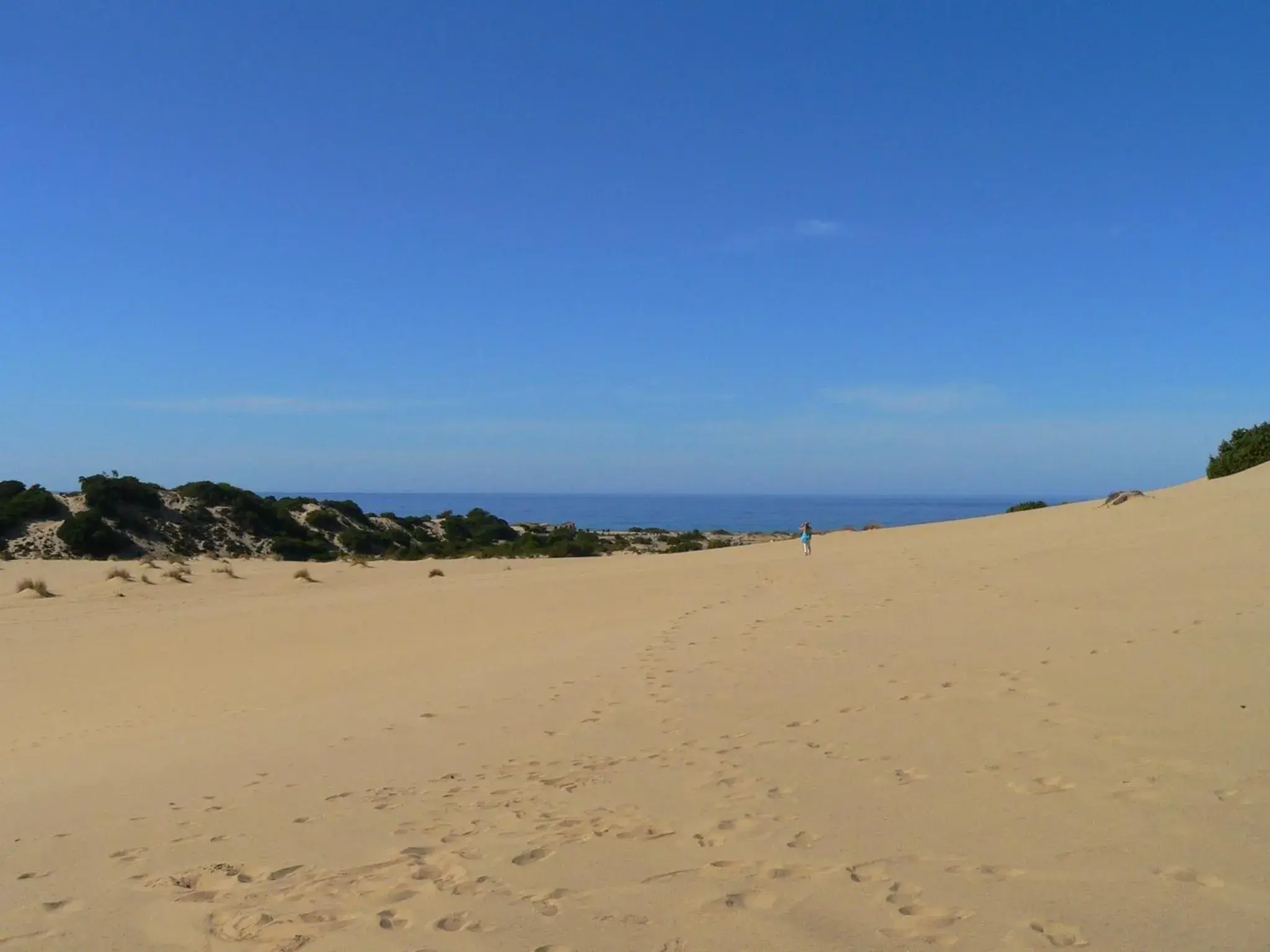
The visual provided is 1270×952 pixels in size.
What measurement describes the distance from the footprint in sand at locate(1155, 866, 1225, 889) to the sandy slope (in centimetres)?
1

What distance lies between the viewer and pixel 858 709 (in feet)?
24.2

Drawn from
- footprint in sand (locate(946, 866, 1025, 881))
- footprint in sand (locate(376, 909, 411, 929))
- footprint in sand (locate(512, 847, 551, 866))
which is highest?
footprint in sand (locate(946, 866, 1025, 881))

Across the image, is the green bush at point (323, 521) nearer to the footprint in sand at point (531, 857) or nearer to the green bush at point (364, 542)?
the green bush at point (364, 542)

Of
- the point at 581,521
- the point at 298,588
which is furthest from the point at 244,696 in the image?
the point at 581,521

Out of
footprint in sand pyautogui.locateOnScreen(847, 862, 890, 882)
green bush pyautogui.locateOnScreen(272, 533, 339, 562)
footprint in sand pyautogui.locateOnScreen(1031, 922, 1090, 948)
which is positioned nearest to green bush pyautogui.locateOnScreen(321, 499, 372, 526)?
green bush pyautogui.locateOnScreen(272, 533, 339, 562)

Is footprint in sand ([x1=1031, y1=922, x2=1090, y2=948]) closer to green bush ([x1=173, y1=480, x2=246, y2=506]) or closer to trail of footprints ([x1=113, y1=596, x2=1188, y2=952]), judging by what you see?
trail of footprints ([x1=113, y1=596, x2=1188, y2=952])

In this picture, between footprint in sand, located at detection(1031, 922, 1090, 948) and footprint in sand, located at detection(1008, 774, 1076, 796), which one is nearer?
footprint in sand, located at detection(1031, 922, 1090, 948)

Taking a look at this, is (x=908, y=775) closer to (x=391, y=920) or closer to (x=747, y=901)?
(x=747, y=901)

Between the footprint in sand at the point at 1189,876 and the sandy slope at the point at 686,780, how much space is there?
0.05 feet

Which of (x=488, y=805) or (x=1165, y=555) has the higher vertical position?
(x=1165, y=555)

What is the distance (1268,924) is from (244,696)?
32.3 feet

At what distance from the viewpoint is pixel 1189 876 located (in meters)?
3.96

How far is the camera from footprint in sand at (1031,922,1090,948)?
347 cm

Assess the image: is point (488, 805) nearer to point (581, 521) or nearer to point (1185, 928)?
point (1185, 928)
